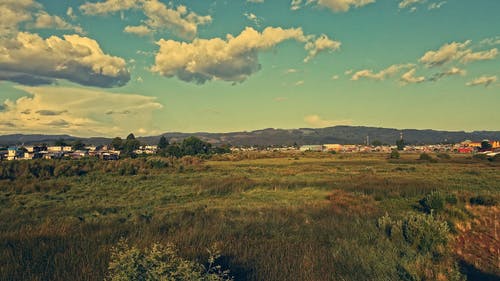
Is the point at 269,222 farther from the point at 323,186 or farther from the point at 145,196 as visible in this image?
the point at 323,186

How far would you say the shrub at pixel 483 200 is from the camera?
16641mm

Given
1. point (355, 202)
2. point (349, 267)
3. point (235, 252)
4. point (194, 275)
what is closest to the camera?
point (194, 275)

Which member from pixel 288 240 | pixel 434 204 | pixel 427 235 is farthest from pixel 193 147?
pixel 427 235

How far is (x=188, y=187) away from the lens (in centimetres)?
2539

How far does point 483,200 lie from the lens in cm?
1711

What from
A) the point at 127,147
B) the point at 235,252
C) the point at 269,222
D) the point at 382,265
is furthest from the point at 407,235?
the point at 127,147

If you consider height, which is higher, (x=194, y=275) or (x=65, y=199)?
(x=194, y=275)

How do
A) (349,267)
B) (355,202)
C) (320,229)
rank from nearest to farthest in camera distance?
(349,267), (320,229), (355,202)

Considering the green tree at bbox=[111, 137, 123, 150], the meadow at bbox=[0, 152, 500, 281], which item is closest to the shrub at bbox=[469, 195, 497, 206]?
the meadow at bbox=[0, 152, 500, 281]

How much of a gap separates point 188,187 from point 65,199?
8611 millimetres

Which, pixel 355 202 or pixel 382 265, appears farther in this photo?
pixel 355 202

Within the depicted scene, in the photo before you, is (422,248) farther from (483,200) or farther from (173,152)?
(173,152)

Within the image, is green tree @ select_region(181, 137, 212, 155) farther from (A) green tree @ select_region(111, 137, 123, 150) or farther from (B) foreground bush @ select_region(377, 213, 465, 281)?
(B) foreground bush @ select_region(377, 213, 465, 281)

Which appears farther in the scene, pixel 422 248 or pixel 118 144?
pixel 118 144
